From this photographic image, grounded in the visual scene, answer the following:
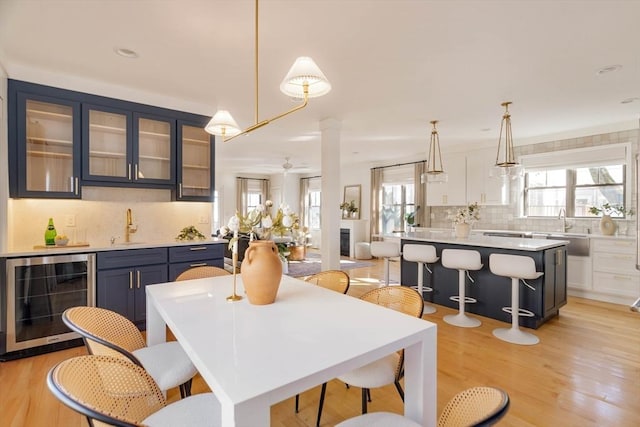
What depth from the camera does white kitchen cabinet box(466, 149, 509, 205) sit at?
5836 millimetres

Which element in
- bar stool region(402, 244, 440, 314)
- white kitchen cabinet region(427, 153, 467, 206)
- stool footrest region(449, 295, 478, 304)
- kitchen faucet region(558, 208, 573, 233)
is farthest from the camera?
white kitchen cabinet region(427, 153, 467, 206)

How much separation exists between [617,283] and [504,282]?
2.13 metres

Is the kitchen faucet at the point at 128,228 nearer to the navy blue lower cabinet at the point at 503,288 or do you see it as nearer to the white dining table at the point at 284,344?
the white dining table at the point at 284,344

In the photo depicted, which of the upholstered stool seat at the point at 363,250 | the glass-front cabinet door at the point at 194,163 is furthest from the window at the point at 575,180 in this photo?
the glass-front cabinet door at the point at 194,163

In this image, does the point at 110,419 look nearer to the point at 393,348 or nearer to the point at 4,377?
the point at 393,348

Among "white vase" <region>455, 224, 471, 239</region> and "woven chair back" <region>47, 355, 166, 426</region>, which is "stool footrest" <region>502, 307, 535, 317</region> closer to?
"white vase" <region>455, 224, 471, 239</region>

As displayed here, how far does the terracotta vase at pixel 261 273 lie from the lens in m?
1.64

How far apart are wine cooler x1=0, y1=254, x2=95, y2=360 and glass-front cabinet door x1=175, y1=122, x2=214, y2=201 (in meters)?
1.28

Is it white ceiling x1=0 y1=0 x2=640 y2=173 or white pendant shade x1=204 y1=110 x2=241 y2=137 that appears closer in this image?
white ceiling x1=0 y1=0 x2=640 y2=173

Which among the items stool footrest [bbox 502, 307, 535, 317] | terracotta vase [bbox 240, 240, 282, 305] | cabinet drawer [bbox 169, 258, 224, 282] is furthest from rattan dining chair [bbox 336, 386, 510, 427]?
stool footrest [bbox 502, 307, 535, 317]

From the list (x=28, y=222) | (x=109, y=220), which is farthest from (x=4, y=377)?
(x=109, y=220)

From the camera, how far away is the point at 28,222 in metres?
3.14

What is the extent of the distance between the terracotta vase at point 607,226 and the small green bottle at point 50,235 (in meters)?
7.03

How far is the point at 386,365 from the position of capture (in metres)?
1.61
